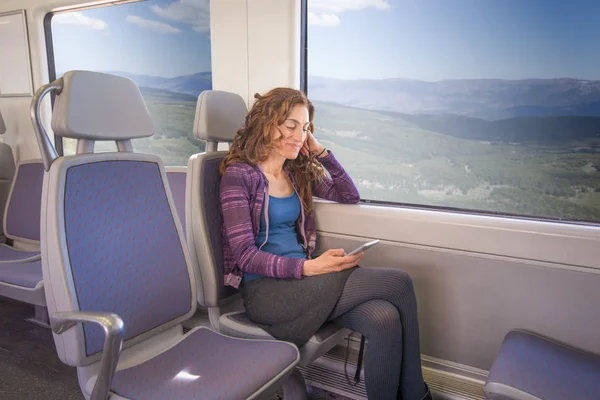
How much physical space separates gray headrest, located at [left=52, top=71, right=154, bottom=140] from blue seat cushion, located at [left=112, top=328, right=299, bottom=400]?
0.72m

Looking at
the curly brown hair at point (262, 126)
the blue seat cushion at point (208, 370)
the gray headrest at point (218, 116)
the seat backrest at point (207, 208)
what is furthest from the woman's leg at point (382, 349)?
the gray headrest at point (218, 116)

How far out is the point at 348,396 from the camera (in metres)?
1.95

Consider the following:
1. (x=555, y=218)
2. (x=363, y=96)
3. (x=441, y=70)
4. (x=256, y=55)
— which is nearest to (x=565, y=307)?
(x=555, y=218)

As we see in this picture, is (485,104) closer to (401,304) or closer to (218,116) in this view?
(401,304)

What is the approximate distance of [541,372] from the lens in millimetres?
1372

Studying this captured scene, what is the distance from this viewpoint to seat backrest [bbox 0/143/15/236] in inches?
125

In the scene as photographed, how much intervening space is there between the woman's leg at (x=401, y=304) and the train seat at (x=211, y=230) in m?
0.16

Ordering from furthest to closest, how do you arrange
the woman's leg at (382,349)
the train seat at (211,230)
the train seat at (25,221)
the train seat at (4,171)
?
1. the train seat at (4,171)
2. the train seat at (25,221)
3. the train seat at (211,230)
4. the woman's leg at (382,349)

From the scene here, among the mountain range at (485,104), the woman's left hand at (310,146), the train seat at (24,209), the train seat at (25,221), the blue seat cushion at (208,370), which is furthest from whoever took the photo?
the train seat at (24,209)

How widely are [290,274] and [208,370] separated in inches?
15.5

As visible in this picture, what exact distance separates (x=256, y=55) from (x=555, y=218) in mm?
1512

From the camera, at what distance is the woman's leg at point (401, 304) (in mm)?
1504

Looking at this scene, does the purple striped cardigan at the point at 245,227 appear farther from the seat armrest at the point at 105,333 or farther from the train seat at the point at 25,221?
the train seat at the point at 25,221

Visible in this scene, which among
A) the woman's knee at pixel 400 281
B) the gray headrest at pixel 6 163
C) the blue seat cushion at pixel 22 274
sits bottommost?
the blue seat cushion at pixel 22 274
